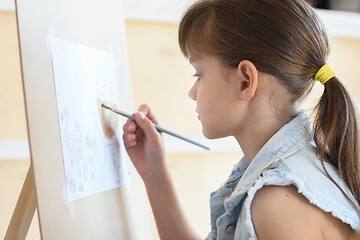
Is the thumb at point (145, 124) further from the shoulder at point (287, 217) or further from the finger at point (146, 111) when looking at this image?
the shoulder at point (287, 217)

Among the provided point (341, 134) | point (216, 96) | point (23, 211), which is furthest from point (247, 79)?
point (23, 211)

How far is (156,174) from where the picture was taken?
128 centimetres

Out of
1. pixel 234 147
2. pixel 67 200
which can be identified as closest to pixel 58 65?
pixel 67 200

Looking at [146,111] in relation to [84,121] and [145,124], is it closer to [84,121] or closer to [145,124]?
→ [145,124]

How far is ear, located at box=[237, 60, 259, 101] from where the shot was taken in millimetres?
1008

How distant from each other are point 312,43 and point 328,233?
1.25 ft

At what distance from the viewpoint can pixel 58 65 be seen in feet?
3.26

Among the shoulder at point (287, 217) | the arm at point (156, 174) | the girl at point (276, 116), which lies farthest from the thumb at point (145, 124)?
the shoulder at point (287, 217)

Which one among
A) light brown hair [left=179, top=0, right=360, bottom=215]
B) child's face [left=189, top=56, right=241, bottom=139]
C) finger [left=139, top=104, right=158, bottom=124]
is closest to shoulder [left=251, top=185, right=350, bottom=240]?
light brown hair [left=179, top=0, right=360, bottom=215]

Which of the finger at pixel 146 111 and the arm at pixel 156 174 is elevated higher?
the finger at pixel 146 111

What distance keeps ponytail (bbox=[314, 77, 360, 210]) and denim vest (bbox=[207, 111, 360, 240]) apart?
0.02 metres

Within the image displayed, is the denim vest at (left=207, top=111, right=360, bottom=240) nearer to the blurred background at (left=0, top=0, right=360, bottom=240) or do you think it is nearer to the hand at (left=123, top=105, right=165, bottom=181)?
the hand at (left=123, top=105, right=165, bottom=181)

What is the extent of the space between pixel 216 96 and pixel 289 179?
27cm

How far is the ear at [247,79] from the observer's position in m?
1.01
